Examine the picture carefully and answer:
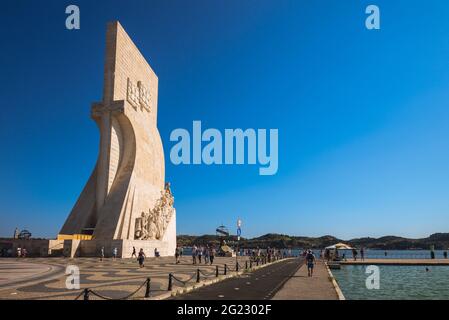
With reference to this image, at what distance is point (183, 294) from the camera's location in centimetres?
1071

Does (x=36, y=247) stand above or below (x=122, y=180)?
below

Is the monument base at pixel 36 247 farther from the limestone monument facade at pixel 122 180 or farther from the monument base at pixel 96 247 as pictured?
the monument base at pixel 96 247

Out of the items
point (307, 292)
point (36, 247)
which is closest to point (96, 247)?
point (36, 247)

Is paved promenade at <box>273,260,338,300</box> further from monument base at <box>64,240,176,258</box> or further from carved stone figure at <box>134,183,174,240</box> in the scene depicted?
carved stone figure at <box>134,183,174,240</box>

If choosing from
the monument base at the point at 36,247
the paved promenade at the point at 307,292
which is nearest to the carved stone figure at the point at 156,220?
the monument base at the point at 36,247

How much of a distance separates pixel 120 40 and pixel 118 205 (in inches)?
574

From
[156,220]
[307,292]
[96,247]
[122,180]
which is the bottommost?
[307,292]

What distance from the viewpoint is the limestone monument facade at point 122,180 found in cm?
3194

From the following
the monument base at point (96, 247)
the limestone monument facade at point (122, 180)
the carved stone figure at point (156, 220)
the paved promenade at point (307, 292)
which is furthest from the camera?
the carved stone figure at point (156, 220)

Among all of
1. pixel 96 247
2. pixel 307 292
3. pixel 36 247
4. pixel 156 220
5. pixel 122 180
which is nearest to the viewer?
pixel 307 292

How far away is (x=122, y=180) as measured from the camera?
3475cm

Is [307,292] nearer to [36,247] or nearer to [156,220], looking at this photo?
[36,247]

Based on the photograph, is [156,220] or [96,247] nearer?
[96,247]
